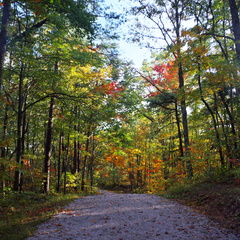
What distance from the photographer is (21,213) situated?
7457 millimetres

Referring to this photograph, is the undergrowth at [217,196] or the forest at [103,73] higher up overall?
the forest at [103,73]

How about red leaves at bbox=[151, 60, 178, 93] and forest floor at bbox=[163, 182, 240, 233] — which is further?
red leaves at bbox=[151, 60, 178, 93]

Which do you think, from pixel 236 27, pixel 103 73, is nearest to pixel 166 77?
pixel 103 73

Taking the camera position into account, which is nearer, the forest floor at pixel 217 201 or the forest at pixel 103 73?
the forest floor at pixel 217 201

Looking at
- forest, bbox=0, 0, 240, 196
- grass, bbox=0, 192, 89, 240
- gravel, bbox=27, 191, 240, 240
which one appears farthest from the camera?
forest, bbox=0, 0, 240, 196

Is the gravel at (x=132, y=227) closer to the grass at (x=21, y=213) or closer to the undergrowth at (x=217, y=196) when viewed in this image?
the grass at (x=21, y=213)

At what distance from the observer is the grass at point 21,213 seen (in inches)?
192

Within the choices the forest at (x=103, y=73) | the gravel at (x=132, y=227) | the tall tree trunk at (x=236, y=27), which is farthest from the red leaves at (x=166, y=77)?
the gravel at (x=132, y=227)

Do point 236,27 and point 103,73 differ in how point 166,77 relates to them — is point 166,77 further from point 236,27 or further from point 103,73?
point 236,27

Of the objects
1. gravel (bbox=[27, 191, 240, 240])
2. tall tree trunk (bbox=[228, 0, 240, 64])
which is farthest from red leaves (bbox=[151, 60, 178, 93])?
gravel (bbox=[27, 191, 240, 240])

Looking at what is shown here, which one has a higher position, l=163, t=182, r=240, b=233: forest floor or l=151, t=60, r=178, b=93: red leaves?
l=151, t=60, r=178, b=93: red leaves

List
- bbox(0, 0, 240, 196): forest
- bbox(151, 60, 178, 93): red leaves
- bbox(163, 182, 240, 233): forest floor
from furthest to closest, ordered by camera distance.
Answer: bbox(151, 60, 178, 93): red leaves < bbox(0, 0, 240, 196): forest < bbox(163, 182, 240, 233): forest floor

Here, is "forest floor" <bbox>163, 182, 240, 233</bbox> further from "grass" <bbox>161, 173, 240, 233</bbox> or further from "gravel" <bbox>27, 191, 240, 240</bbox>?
"gravel" <bbox>27, 191, 240, 240</bbox>

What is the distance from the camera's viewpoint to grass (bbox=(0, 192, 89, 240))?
4.89 metres
